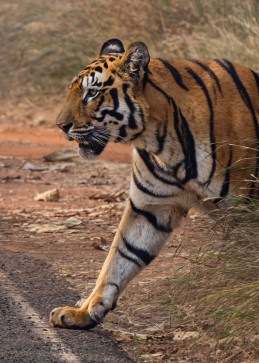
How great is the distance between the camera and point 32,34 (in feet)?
46.0

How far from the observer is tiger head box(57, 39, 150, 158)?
174 inches

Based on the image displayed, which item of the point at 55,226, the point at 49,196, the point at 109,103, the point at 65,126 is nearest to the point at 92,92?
the point at 109,103

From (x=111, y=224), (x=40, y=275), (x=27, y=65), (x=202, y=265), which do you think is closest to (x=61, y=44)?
(x=27, y=65)

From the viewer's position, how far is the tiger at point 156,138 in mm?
4430

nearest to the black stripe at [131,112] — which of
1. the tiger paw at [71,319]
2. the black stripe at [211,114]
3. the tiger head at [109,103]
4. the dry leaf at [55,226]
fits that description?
the tiger head at [109,103]

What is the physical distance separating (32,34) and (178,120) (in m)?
9.84

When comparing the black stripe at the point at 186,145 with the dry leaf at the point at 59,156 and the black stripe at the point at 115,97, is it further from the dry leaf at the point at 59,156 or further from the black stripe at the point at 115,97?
the dry leaf at the point at 59,156

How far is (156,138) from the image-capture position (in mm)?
4453

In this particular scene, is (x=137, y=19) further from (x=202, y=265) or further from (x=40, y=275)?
(x=202, y=265)

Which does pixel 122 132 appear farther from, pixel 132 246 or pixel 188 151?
pixel 132 246

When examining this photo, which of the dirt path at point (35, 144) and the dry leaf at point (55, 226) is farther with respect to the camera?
the dirt path at point (35, 144)

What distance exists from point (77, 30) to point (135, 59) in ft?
30.5

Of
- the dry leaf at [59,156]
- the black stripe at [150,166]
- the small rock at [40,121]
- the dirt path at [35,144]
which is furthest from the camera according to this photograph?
the small rock at [40,121]

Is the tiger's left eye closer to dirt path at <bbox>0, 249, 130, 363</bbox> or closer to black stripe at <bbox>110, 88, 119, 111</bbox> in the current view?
black stripe at <bbox>110, 88, 119, 111</bbox>
